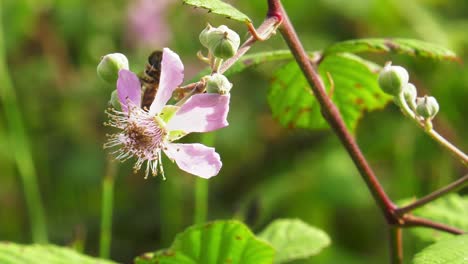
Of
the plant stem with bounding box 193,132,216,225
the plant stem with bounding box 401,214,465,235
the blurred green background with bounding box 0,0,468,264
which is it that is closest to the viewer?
the plant stem with bounding box 401,214,465,235

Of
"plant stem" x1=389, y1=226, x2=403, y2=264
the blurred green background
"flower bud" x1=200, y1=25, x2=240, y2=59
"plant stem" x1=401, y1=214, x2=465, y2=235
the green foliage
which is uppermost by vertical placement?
"flower bud" x1=200, y1=25, x2=240, y2=59

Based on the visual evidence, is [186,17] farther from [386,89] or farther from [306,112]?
[386,89]

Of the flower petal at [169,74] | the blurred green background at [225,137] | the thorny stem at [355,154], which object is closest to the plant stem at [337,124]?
the thorny stem at [355,154]

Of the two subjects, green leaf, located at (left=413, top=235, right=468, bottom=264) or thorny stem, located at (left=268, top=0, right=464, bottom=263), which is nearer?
green leaf, located at (left=413, top=235, right=468, bottom=264)

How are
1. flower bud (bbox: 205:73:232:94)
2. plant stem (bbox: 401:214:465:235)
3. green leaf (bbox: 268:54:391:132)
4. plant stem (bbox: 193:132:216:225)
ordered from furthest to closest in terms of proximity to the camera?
1. plant stem (bbox: 193:132:216:225)
2. green leaf (bbox: 268:54:391:132)
3. plant stem (bbox: 401:214:465:235)
4. flower bud (bbox: 205:73:232:94)

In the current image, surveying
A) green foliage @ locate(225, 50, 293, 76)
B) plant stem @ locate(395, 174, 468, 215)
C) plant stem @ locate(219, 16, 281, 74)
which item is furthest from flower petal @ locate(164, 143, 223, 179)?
plant stem @ locate(395, 174, 468, 215)

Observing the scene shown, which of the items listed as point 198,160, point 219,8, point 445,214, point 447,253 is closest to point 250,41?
point 219,8

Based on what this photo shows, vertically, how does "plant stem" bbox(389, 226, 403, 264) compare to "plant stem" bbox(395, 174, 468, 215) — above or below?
below

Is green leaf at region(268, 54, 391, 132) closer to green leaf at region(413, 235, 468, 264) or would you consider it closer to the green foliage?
the green foliage

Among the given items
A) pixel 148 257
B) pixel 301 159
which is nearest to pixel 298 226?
pixel 148 257
